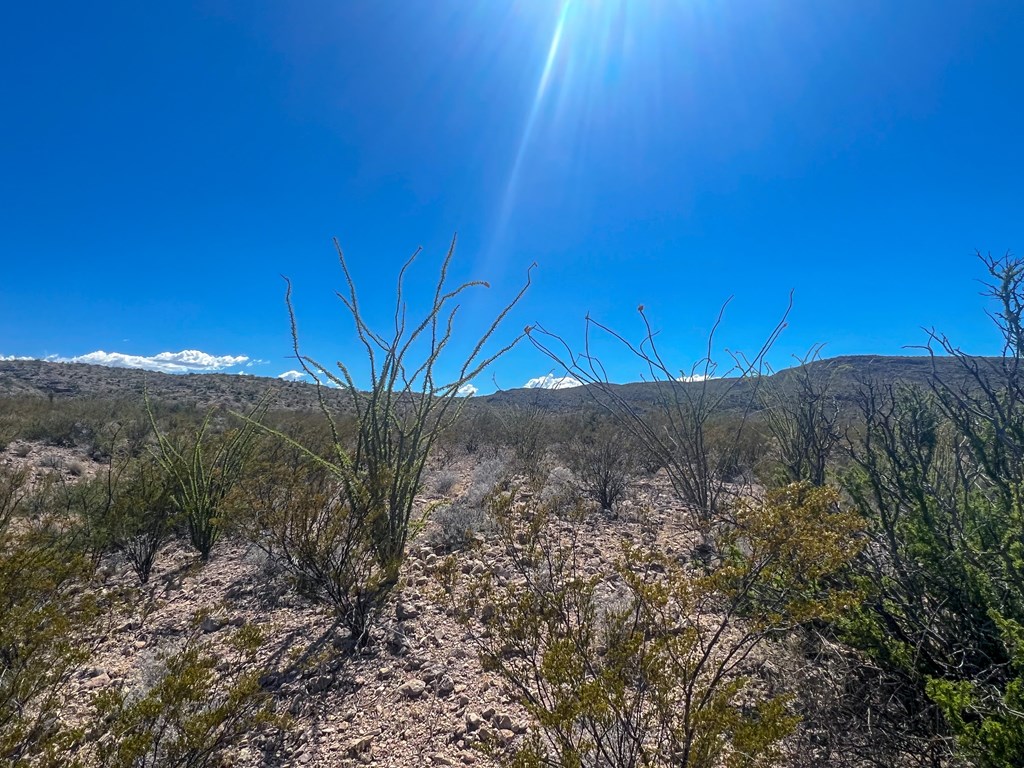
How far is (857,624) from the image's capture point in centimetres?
201

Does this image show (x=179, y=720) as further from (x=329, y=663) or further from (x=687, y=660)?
(x=687, y=660)

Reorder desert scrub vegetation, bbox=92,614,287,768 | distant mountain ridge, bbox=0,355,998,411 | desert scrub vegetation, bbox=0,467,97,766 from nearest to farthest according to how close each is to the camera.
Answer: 1. desert scrub vegetation, bbox=92,614,287,768
2. desert scrub vegetation, bbox=0,467,97,766
3. distant mountain ridge, bbox=0,355,998,411

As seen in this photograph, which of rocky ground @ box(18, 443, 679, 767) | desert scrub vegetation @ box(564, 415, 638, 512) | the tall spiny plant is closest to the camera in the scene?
rocky ground @ box(18, 443, 679, 767)

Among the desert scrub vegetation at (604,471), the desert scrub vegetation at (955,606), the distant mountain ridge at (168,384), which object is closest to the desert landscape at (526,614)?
the desert scrub vegetation at (955,606)

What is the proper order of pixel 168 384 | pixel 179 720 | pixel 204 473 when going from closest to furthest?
pixel 179 720
pixel 204 473
pixel 168 384

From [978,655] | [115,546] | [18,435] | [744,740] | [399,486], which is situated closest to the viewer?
[744,740]

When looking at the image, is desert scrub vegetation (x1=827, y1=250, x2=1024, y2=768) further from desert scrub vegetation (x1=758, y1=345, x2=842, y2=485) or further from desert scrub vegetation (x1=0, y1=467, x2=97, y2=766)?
desert scrub vegetation (x1=0, y1=467, x2=97, y2=766)

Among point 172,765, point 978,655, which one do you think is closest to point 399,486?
→ point 172,765

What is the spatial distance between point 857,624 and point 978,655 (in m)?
0.48

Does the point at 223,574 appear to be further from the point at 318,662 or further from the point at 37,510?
the point at 37,510

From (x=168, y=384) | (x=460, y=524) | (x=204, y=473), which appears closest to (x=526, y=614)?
(x=460, y=524)

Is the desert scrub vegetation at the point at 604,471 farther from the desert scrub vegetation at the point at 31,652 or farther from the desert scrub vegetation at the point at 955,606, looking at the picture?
the desert scrub vegetation at the point at 31,652

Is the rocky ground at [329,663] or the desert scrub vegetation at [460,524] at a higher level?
the desert scrub vegetation at [460,524]

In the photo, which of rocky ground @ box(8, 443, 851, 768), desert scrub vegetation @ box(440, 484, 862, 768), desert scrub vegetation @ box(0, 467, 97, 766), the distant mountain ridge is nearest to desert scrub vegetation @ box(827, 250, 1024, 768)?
desert scrub vegetation @ box(440, 484, 862, 768)
